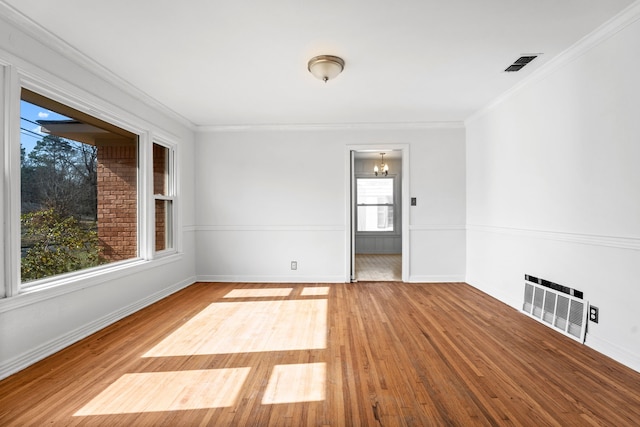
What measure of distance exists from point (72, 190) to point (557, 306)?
4.63 metres

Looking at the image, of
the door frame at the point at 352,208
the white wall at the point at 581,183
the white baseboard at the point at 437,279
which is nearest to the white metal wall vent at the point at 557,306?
the white wall at the point at 581,183

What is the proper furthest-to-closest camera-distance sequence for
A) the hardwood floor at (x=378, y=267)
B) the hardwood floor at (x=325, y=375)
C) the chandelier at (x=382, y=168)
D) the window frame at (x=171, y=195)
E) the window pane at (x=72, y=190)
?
the chandelier at (x=382, y=168), the hardwood floor at (x=378, y=267), the window frame at (x=171, y=195), the window pane at (x=72, y=190), the hardwood floor at (x=325, y=375)

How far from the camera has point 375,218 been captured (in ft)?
30.2

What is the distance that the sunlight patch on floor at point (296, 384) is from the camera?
2.00 meters

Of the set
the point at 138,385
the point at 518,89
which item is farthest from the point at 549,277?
the point at 138,385

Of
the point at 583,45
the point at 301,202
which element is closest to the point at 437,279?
the point at 301,202

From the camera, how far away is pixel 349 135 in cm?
538

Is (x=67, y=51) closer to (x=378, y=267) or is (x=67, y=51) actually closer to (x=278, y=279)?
(x=278, y=279)

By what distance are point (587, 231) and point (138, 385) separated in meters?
3.60

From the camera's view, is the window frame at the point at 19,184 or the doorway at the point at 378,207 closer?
the window frame at the point at 19,184

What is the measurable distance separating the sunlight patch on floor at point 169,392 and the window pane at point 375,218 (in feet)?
23.3

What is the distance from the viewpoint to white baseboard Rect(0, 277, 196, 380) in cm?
234

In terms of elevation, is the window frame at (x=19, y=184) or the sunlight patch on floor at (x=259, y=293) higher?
the window frame at (x=19, y=184)

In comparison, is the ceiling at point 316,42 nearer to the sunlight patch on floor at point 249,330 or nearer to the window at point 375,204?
the sunlight patch on floor at point 249,330
